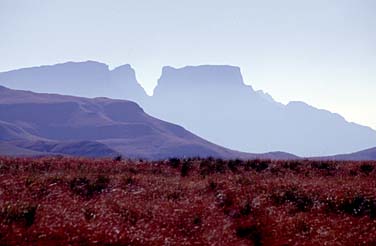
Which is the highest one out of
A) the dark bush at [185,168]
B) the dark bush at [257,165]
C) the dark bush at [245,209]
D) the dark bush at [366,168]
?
the dark bush at [366,168]

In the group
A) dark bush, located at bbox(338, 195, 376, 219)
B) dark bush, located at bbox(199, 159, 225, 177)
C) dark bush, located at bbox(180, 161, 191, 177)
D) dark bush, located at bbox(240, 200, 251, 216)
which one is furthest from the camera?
dark bush, located at bbox(199, 159, 225, 177)

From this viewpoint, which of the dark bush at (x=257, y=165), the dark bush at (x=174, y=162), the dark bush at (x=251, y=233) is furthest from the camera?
the dark bush at (x=174, y=162)

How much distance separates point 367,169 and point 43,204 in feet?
68.9

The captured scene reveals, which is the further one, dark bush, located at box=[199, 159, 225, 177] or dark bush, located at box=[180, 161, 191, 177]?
dark bush, located at box=[199, 159, 225, 177]

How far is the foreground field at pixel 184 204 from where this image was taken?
16.5 metres

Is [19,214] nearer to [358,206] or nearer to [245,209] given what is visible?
[245,209]

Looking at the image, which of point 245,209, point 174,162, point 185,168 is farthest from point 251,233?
point 174,162

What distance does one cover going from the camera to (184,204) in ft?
74.5

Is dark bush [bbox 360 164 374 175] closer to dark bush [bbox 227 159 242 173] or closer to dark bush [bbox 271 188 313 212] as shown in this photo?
dark bush [bbox 227 159 242 173]

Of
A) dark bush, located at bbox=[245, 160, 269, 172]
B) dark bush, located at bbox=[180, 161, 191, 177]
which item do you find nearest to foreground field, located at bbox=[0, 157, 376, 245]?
dark bush, located at bbox=[180, 161, 191, 177]

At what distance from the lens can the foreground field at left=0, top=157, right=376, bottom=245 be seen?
16531mm

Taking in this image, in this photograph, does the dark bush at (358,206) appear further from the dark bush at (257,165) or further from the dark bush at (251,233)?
the dark bush at (257,165)

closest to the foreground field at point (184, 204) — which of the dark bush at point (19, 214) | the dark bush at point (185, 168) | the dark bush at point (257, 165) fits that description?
the dark bush at point (19, 214)

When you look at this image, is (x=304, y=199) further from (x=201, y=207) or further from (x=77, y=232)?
(x=77, y=232)
